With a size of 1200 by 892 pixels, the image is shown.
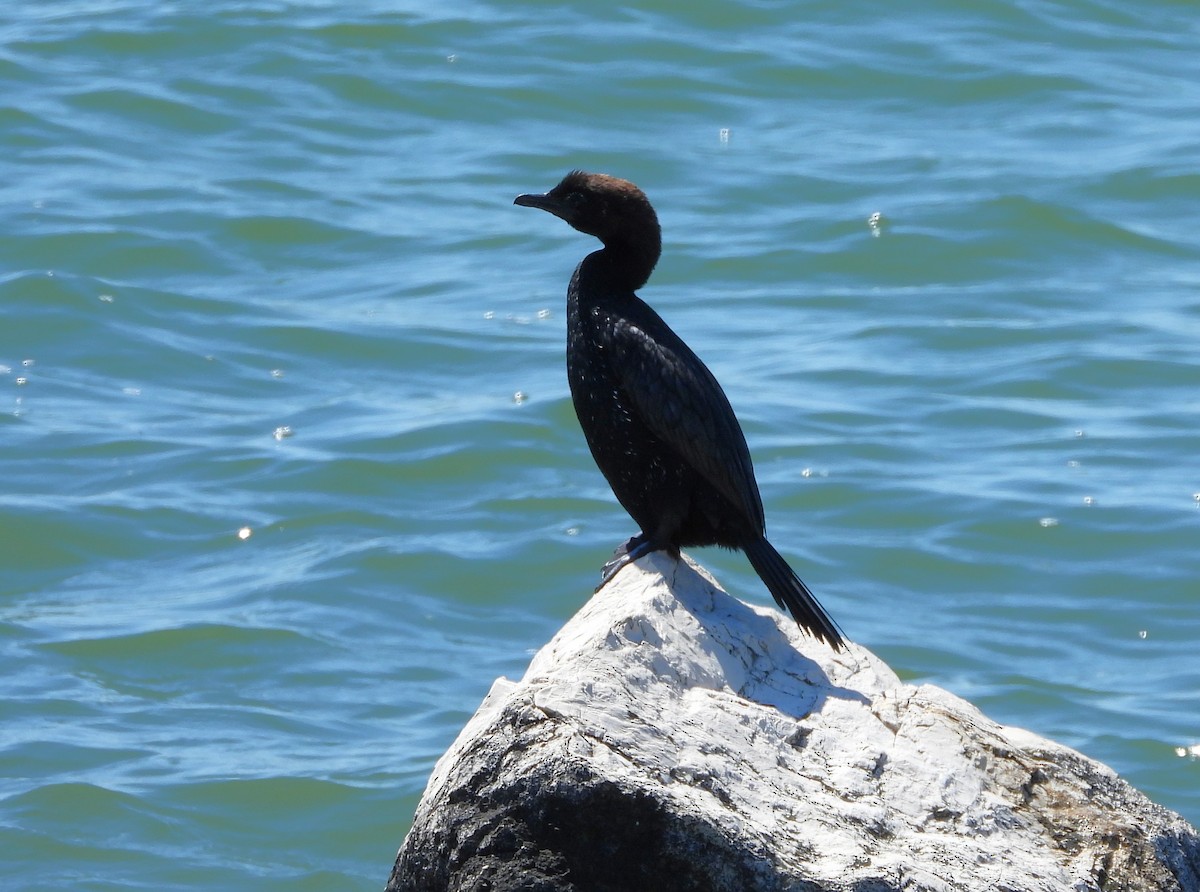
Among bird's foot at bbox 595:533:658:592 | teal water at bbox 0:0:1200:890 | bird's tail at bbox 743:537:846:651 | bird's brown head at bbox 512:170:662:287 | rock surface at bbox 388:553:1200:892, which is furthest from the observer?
teal water at bbox 0:0:1200:890

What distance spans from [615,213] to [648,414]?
649 millimetres

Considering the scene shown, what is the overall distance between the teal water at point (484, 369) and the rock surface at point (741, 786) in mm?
2934

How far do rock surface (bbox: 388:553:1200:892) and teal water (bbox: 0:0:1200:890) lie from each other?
2.93m

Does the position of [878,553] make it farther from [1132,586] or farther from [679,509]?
[679,509]

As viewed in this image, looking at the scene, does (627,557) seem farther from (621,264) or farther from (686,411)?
(621,264)

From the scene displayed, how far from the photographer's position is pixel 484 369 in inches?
430

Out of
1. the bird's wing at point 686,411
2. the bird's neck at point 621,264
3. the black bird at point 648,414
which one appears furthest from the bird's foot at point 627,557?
the bird's neck at point 621,264

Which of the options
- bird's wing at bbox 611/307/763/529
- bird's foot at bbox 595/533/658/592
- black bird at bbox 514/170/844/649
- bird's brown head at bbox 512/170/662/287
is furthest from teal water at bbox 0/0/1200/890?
bird's brown head at bbox 512/170/662/287

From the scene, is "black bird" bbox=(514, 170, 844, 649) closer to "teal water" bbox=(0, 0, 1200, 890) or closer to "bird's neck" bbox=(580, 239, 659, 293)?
"bird's neck" bbox=(580, 239, 659, 293)

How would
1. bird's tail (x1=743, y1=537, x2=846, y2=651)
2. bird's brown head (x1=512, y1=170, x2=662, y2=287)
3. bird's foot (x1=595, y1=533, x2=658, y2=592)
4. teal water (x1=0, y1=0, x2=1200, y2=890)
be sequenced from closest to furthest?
bird's tail (x1=743, y1=537, x2=846, y2=651) → bird's foot (x1=595, y1=533, x2=658, y2=592) → bird's brown head (x1=512, y1=170, x2=662, y2=287) → teal water (x1=0, y1=0, x2=1200, y2=890)

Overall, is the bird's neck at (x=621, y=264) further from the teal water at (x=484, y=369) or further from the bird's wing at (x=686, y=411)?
the teal water at (x=484, y=369)

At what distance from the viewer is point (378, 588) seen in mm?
8883

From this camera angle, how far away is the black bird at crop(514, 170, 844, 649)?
4969 mm

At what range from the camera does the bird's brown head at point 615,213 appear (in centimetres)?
527
